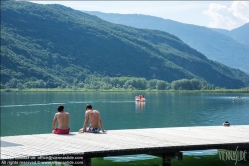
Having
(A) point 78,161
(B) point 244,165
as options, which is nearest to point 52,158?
(A) point 78,161

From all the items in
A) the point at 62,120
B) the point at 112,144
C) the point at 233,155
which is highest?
the point at 62,120

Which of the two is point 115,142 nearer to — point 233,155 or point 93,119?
point 93,119

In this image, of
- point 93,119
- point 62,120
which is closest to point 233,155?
point 93,119

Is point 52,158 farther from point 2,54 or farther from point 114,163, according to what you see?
point 2,54

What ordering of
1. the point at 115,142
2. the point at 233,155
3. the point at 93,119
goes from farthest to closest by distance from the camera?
the point at 233,155 → the point at 93,119 → the point at 115,142

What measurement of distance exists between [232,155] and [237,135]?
107 centimetres

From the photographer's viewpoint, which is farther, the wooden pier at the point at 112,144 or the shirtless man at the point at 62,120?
the shirtless man at the point at 62,120

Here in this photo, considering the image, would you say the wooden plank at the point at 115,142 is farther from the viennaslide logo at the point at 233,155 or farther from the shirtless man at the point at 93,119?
the viennaslide logo at the point at 233,155

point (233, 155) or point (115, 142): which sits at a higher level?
point (115, 142)

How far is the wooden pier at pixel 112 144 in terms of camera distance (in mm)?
12716

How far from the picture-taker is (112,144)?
1473 centimetres

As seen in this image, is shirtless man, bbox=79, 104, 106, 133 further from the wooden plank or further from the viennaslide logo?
the viennaslide logo

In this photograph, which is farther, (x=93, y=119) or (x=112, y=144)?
(x=93, y=119)

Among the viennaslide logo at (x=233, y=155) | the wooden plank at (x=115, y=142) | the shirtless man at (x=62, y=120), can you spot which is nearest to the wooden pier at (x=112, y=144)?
the wooden plank at (x=115, y=142)
